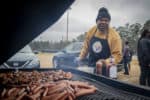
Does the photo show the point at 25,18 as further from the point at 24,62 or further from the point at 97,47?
the point at 24,62

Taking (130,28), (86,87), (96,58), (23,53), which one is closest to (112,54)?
(96,58)

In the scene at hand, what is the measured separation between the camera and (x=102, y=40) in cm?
689

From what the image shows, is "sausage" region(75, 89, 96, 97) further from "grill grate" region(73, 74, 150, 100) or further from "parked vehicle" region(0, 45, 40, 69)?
"parked vehicle" region(0, 45, 40, 69)

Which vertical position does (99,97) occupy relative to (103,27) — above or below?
below

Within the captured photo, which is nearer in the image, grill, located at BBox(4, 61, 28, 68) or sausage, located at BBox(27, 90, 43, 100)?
sausage, located at BBox(27, 90, 43, 100)

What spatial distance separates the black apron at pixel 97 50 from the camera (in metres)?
6.89

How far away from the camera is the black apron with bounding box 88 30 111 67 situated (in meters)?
6.89

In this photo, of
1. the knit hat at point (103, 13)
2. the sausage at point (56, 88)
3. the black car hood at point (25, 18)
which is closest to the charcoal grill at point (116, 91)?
the sausage at point (56, 88)

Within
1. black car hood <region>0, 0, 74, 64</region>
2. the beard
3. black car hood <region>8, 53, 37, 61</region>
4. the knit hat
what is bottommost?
black car hood <region>8, 53, 37, 61</region>

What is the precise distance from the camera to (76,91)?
143 inches

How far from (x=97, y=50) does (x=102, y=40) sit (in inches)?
8.9

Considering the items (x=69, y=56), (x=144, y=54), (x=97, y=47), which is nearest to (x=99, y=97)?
(x=97, y=47)

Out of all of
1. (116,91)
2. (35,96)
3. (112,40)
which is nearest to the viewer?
(35,96)

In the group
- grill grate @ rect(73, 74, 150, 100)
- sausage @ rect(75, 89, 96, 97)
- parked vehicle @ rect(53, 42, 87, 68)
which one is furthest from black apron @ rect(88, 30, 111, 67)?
parked vehicle @ rect(53, 42, 87, 68)
